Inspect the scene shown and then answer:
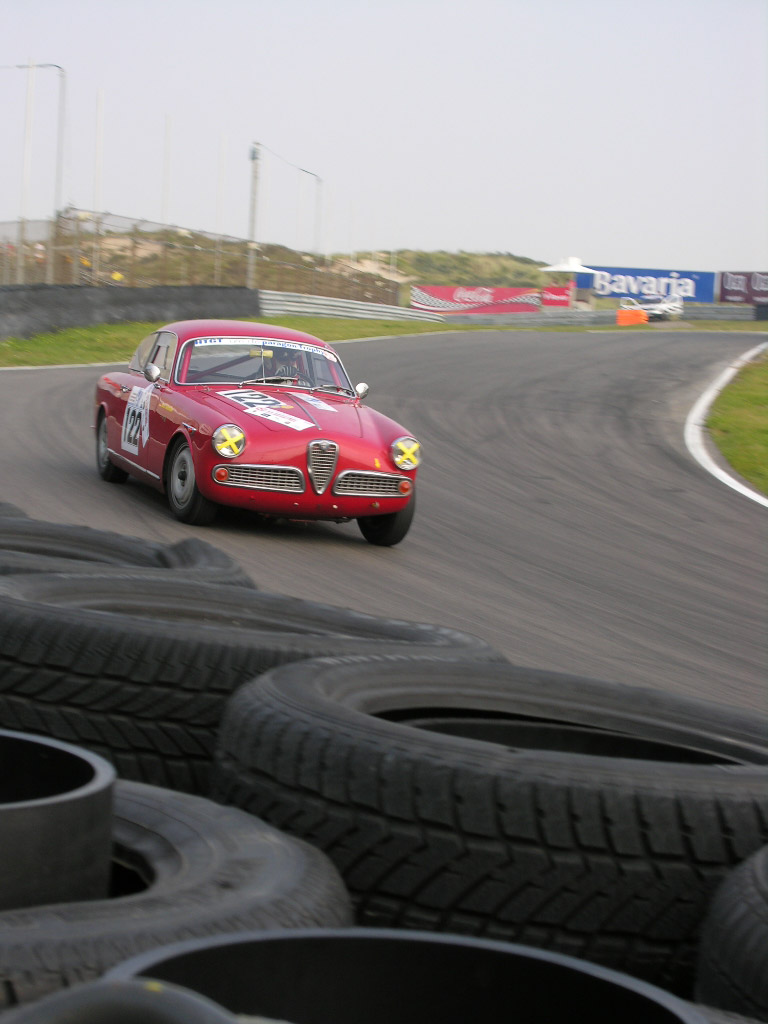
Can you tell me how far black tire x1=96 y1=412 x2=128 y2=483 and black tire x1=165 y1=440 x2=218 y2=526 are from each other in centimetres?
143

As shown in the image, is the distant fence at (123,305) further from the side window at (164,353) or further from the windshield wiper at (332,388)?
the windshield wiper at (332,388)

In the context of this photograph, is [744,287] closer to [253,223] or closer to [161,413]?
[253,223]

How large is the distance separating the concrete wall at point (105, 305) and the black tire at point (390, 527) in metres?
17.2

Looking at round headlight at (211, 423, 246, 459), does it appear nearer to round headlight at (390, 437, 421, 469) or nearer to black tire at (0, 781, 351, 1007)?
round headlight at (390, 437, 421, 469)

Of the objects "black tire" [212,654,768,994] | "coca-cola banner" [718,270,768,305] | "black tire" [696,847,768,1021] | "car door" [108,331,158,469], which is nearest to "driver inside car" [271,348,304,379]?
"car door" [108,331,158,469]

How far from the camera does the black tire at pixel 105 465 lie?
32.5 ft

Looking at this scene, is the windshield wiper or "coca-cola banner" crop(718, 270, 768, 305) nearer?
the windshield wiper

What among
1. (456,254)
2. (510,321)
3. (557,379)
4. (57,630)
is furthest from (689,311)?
(456,254)

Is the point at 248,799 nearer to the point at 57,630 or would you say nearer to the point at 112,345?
the point at 57,630

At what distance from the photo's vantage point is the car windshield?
904cm

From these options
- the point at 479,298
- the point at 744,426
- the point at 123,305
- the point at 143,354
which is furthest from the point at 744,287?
the point at 143,354

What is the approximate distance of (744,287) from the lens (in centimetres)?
6462

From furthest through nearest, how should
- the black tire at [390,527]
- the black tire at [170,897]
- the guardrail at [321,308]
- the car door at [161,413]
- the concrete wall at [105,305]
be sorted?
the guardrail at [321,308]
the concrete wall at [105,305]
the car door at [161,413]
the black tire at [390,527]
the black tire at [170,897]

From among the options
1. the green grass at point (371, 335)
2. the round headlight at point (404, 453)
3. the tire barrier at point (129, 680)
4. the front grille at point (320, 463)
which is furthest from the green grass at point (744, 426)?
the tire barrier at point (129, 680)
